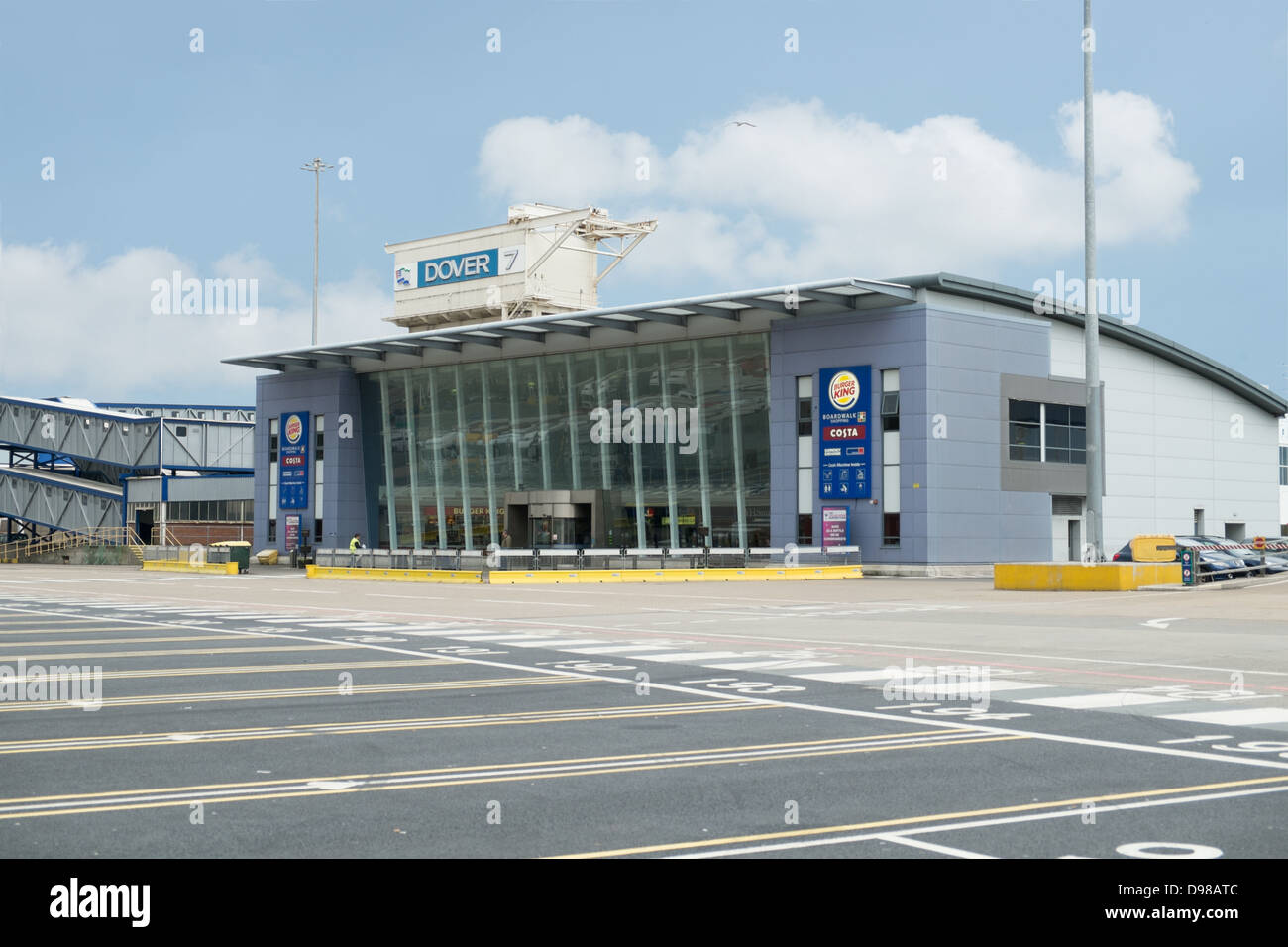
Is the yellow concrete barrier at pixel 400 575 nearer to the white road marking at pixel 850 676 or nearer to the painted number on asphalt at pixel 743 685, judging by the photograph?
the white road marking at pixel 850 676

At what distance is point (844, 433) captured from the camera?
48.9m

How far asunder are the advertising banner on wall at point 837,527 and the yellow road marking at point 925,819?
39458 mm

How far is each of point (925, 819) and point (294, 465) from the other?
61919mm

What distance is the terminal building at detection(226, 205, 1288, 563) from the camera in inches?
1907

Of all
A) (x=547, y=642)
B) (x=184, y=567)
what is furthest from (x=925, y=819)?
(x=184, y=567)

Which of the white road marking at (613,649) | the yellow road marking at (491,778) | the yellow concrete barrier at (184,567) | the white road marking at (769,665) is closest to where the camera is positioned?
the yellow road marking at (491,778)

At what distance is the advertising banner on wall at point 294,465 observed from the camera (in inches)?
2611

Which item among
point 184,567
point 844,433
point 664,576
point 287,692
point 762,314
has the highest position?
point 762,314

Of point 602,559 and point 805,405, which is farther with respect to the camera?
point 805,405

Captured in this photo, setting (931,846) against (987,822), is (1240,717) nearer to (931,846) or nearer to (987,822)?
(987,822)

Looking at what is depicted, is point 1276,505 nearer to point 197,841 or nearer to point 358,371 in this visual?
point 358,371

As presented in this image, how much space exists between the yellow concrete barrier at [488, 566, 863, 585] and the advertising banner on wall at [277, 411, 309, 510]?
26118 mm

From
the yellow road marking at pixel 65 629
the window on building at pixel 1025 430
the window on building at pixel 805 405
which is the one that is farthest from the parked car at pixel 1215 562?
the yellow road marking at pixel 65 629
